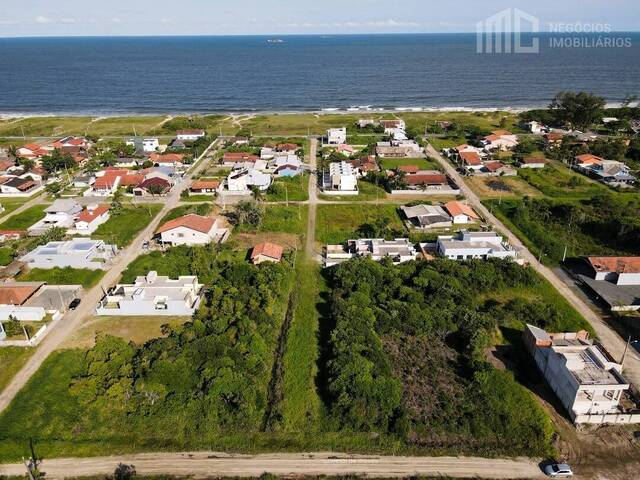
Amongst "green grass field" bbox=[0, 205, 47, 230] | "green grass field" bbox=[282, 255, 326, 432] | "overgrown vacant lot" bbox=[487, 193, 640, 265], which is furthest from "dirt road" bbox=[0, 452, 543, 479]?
"green grass field" bbox=[0, 205, 47, 230]

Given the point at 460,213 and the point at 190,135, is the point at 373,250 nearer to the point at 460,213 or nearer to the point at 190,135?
the point at 460,213

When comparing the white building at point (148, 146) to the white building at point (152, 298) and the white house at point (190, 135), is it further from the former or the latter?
the white building at point (152, 298)

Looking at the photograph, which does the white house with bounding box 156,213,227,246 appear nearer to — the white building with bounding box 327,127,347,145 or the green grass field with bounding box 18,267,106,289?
the green grass field with bounding box 18,267,106,289

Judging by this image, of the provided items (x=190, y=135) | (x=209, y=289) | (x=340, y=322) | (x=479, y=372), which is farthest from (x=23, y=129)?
(x=479, y=372)

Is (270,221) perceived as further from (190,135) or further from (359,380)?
(190,135)

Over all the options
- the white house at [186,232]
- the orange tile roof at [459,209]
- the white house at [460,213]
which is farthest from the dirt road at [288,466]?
the orange tile roof at [459,209]

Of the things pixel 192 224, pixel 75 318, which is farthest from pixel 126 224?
pixel 75 318
